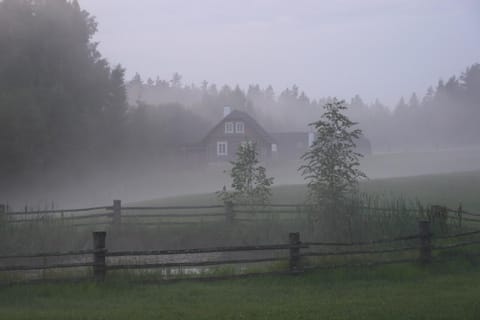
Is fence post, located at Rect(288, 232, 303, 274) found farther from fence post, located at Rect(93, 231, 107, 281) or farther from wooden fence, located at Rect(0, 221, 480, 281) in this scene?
fence post, located at Rect(93, 231, 107, 281)

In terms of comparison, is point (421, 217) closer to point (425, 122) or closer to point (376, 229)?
point (376, 229)

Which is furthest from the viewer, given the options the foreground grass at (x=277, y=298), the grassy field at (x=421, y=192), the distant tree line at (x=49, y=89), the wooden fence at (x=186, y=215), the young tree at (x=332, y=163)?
the distant tree line at (x=49, y=89)

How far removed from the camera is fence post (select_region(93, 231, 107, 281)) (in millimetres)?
13180

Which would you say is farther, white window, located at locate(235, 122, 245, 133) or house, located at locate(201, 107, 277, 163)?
white window, located at locate(235, 122, 245, 133)

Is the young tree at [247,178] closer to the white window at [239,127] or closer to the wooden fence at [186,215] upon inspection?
the wooden fence at [186,215]

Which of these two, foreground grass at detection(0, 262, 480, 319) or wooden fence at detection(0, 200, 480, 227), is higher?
wooden fence at detection(0, 200, 480, 227)

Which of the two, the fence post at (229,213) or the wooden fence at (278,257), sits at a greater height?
the fence post at (229,213)

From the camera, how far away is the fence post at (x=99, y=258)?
43.2ft

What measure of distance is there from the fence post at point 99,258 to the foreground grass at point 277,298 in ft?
1.08

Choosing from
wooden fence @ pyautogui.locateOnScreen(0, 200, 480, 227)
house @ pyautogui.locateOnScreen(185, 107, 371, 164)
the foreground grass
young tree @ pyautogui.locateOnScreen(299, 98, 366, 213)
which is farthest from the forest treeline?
the foreground grass

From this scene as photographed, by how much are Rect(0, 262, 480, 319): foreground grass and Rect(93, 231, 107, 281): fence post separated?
1.08 ft

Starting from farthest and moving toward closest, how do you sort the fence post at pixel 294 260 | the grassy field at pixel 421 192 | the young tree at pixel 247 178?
the grassy field at pixel 421 192, the young tree at pixel 247 178, the fence post at pixel 294 260

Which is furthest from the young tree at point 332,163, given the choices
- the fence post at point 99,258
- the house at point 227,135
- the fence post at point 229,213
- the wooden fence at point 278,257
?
the house at point 227,135

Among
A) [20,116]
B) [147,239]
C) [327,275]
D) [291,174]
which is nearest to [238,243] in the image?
[147,239]
